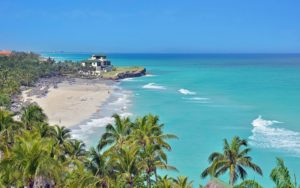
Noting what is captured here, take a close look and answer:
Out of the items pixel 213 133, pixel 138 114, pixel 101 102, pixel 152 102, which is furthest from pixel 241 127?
pixel 101 102

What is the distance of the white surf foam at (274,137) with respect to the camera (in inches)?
2112

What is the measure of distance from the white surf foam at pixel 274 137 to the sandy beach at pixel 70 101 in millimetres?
29063

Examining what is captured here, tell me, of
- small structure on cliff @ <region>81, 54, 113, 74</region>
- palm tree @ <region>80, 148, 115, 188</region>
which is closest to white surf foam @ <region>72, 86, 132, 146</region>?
palm tree @ <region>80, 148, 115, 188</region>

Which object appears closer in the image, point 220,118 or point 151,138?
point 151,138

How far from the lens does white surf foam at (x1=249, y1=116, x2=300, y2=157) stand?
53.7 metres

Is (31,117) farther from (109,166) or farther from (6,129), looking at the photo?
(109,166)

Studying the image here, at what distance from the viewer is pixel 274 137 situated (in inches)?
2320

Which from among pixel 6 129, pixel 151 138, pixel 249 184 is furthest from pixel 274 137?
pixel 249 184

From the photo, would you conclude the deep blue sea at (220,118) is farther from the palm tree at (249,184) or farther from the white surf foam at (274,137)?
the palm tree at (249,184)

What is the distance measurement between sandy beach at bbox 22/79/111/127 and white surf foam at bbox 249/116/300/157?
2906 cm

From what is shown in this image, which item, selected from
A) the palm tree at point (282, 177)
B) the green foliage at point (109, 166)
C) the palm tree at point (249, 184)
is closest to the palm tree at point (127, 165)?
the green foliage at point (109, 166)

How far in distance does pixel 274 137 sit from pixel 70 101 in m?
49.1

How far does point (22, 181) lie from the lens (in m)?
24.3

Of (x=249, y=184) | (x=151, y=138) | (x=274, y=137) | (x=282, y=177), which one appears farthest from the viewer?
(x=274, y=137)
